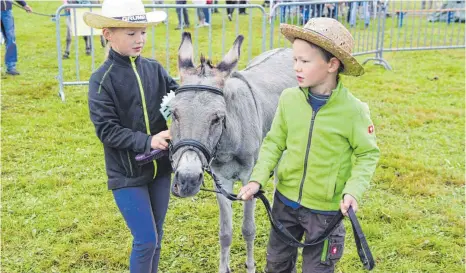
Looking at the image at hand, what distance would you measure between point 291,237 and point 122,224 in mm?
2512

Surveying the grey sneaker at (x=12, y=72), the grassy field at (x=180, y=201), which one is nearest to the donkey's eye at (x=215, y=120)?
the grassy field at (x=180, y=201)

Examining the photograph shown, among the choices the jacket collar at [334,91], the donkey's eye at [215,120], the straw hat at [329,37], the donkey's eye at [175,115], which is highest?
the straw hat at [329,37]

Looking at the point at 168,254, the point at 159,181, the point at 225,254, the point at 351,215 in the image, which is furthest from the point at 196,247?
the point at 351,215

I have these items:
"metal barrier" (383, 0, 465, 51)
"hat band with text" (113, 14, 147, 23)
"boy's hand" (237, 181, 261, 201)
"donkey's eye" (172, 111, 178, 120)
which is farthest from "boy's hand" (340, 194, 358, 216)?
"metal barrier" (383, 0, 465, 51)

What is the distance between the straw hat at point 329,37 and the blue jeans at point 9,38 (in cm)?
905

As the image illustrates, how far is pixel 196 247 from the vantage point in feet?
15.1

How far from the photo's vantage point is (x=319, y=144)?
2.71m

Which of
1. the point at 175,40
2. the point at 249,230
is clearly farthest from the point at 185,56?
the point at 175,40

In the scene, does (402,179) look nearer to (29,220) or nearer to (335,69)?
(335,69)

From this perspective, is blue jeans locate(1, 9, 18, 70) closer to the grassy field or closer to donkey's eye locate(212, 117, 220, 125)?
the grassy field

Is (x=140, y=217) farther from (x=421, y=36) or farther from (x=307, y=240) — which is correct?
(x=421, y=36)

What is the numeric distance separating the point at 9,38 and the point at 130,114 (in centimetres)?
848

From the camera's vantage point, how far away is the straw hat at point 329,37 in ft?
8.26

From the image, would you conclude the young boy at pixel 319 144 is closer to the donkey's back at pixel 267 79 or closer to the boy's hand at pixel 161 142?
the boy's hand at pixel 161 142
